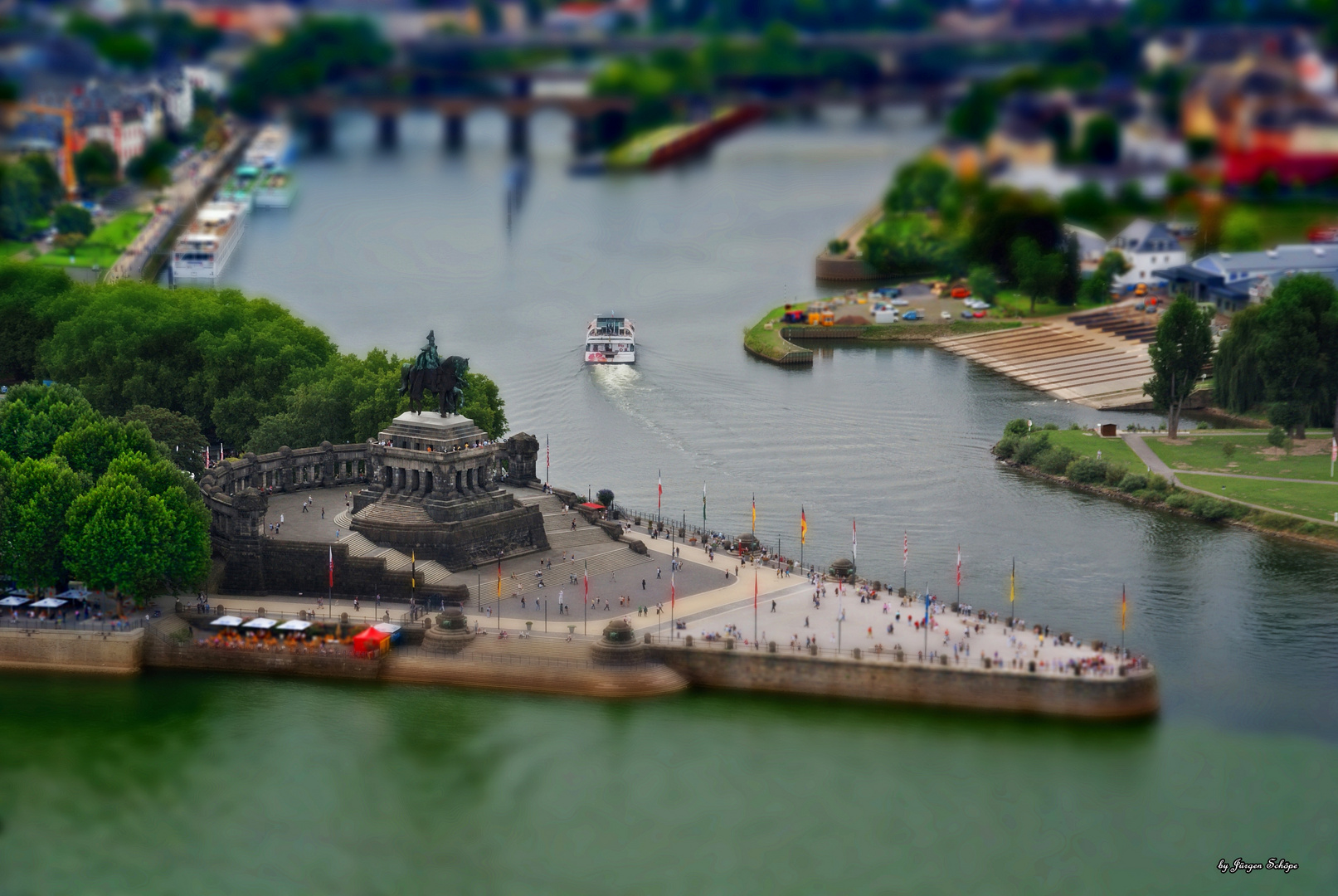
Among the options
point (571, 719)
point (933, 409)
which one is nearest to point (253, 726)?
point (571, 719)

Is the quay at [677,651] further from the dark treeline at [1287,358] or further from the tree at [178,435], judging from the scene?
the dark treeline at [1287,358]

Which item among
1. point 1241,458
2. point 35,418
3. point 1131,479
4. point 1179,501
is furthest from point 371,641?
point 1241,458

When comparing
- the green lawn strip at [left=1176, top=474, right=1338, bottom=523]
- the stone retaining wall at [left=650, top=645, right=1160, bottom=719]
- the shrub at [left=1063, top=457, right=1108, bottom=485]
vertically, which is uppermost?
the shrub at [left=1063, top=457, right=1108, bottom=485]

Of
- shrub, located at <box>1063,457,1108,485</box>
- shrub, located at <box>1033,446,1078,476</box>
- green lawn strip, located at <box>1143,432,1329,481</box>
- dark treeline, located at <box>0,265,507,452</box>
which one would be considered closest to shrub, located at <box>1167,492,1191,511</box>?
shrub, located at <box>1063,457,1108,485</box>

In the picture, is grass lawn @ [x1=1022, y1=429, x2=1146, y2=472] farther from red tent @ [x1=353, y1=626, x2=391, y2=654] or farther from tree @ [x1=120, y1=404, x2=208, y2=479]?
red tent @ [x1=353, y1=626, x2=391, y2=654]

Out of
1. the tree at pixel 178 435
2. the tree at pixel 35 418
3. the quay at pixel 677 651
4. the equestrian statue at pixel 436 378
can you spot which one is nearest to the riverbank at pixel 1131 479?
the quay at pixel 677 651

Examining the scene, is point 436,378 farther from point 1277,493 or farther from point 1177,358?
point 1177,358
